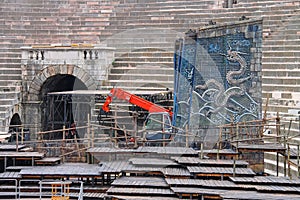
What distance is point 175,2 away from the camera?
27.9 m

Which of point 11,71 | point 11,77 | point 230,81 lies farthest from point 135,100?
point 11,71

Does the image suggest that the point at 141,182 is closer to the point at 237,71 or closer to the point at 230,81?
the point at 230,81

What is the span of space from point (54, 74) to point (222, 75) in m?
8.77

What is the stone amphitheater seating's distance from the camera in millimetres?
22297

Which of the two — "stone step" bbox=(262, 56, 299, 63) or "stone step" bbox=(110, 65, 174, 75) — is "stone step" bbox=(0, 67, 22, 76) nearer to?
"stone step" bbox=(110, 65, 174, 75)

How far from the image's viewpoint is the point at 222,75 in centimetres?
1741

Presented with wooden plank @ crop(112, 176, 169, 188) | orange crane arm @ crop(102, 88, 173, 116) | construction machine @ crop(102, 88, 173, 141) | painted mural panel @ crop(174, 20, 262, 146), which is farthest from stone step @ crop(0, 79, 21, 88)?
wooden plank @ crop(112, 176, 169, 188)

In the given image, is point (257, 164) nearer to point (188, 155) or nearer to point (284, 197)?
point (188, 155)

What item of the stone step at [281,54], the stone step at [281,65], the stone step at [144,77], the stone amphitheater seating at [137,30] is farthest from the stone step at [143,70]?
the stone step at [281,65]

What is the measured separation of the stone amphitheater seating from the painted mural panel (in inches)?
122

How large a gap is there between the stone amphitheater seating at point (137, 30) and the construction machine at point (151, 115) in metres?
2.10

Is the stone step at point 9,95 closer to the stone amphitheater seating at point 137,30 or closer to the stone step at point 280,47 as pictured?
the stone amphitheater seating at point 137,30

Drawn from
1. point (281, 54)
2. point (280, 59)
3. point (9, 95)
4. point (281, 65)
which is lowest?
point (9, 95)

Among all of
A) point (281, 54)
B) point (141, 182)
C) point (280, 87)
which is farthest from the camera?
point (281, 54)
